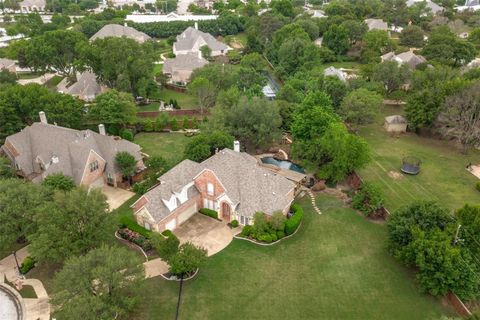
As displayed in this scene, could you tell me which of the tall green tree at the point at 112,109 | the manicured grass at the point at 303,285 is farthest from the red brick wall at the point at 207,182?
the tall green tree at the point at 112,109

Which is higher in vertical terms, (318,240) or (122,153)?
(122,153)

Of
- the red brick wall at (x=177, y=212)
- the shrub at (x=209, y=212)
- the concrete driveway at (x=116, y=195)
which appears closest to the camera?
the red brick wall at (x=177, y=212)

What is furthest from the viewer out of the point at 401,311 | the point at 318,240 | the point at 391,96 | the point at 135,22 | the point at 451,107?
the point at 135,22

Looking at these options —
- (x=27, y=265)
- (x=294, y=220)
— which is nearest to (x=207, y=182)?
(x=294, y=220)

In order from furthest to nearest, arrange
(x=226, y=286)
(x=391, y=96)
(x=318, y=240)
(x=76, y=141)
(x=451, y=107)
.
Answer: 1. (x=391, y=96)
2. (x=451, y=107)
3. (x=76, y=141)
4. (x=318, y=240)
5. (x=226, y=286)

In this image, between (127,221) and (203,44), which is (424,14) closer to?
(203,44)

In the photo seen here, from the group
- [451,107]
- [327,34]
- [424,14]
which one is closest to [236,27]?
[327,34]

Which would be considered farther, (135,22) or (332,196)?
(135,22)

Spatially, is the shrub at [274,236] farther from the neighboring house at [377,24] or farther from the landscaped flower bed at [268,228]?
the neighboring house at [377,24]
